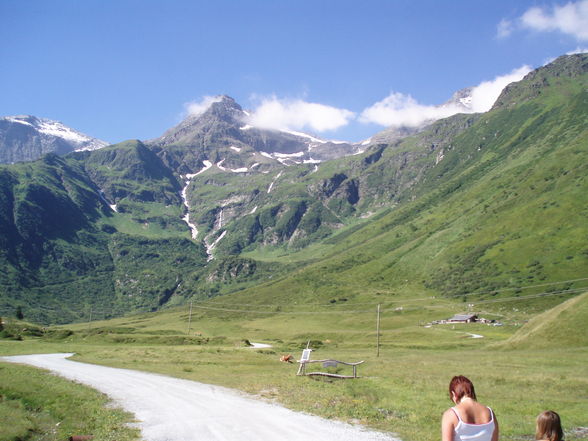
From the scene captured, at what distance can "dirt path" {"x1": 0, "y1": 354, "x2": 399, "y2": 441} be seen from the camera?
19.2 meters

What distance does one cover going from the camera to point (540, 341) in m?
67.2

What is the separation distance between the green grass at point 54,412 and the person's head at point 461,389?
570 inches

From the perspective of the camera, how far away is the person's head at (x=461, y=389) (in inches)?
428

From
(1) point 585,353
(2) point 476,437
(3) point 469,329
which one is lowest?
(3) point 469,329

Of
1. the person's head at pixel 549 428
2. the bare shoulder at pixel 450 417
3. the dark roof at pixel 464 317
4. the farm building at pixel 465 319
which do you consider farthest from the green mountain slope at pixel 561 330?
the dark roof at pixel 464 317

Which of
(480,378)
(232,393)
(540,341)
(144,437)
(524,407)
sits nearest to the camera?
(144,437)

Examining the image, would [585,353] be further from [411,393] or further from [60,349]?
[60,349]

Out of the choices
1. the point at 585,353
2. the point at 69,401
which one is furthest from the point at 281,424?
the point at 585,353

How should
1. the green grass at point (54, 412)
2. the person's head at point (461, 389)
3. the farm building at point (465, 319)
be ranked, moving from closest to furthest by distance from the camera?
1. the person's head at point (461, 389)
2. the green grass at point (54, 412)
3. the farm building at point (465, 319)

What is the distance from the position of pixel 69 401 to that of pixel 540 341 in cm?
6562

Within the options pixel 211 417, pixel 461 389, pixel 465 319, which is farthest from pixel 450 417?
pixel 465 319

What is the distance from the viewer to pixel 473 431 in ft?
34.1

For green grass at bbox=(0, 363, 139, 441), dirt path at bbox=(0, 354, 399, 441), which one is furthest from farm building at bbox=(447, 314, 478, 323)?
green grass at bbox=(0, 363, 139, 441)

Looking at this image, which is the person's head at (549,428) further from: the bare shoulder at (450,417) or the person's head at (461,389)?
the bare shoulder at (450,417)
